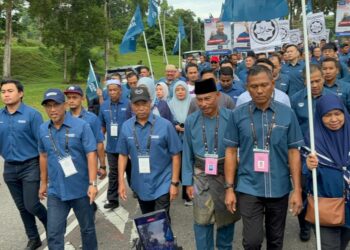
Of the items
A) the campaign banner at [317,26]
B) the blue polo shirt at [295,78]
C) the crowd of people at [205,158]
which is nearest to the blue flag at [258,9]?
the crowd of people at [205,158]

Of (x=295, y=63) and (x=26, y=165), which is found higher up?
(x=295, y=63)

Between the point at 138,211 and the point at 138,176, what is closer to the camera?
the point at 138,176

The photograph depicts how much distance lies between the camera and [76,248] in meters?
5.23

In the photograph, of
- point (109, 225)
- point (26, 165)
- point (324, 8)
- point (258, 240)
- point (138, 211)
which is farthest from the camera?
point (324, 8)

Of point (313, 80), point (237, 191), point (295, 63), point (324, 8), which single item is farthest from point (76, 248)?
point (324, 8)

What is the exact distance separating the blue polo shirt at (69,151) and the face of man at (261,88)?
170cm

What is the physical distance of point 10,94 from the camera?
4.86 metres

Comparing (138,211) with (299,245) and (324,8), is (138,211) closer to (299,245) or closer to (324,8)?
(299,245)

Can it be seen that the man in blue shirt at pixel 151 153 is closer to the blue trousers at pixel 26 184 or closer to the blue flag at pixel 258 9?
the blue trousers at pixel 26 184

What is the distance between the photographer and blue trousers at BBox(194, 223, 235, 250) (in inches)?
162

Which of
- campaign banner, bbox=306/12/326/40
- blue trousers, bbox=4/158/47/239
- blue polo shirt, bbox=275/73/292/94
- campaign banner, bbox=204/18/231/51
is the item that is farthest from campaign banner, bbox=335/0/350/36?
blue trousers, bbox=4/158/47/239

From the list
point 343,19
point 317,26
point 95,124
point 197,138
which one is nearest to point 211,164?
point 197,138

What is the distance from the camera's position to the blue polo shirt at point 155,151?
14.6 feet

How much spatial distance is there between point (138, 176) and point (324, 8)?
47.8m
